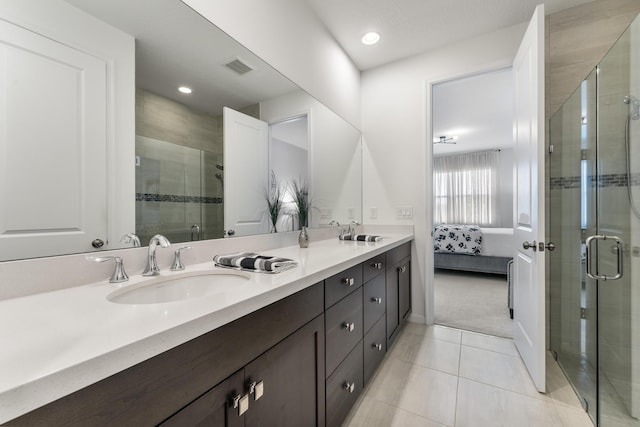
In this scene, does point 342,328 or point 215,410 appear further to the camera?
point 342,328

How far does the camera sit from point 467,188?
636 centimetres

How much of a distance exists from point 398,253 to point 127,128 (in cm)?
184

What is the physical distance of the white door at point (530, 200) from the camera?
1.54 meters

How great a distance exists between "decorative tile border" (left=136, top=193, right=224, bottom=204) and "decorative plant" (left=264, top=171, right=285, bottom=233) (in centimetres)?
36

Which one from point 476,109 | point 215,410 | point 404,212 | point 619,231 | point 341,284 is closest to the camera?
point 215,410

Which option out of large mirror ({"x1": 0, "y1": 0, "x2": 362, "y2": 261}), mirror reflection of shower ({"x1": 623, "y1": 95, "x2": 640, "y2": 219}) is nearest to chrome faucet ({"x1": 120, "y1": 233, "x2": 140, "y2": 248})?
large mirror ({"x1": 0, "y1": 0, "x2": 362, "y2": 261})

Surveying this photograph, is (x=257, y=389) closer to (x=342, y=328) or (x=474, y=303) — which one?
(x=342, y=328)

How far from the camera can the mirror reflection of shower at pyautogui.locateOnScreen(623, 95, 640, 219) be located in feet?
4.03

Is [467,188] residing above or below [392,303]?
above

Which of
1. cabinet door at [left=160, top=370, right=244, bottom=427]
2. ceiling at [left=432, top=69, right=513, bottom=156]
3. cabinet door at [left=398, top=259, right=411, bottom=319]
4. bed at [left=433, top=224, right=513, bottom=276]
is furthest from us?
bed at [left=433, top=224, right=513, bottom=276]

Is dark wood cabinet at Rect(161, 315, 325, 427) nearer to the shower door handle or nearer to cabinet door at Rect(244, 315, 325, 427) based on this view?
cabinet door at Rect(244, 315, 325, 427)

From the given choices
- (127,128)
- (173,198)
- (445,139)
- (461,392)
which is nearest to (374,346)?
(461,392)

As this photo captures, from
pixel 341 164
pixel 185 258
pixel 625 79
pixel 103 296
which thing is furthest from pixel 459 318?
pixel 103 296

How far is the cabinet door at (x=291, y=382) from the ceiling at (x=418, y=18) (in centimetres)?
213
